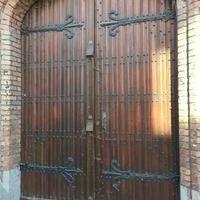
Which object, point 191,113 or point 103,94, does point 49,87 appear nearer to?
point 103,94

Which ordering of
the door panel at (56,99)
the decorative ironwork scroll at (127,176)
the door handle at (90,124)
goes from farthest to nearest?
the door panel at (56,99) → the door handle at (90,124) → the decorative ironwork scroll at (127,176)

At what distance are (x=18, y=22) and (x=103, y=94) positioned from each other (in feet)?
6.12

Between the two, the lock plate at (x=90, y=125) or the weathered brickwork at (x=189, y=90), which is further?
the lock plate at (x=90, y=125)

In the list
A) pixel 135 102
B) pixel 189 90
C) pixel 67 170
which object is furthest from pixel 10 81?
pixel 189 90

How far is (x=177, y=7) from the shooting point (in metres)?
4.66

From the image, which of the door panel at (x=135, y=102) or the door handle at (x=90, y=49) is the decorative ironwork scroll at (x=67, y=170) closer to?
the door panel at (x=135, y=102)

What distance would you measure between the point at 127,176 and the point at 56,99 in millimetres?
1616

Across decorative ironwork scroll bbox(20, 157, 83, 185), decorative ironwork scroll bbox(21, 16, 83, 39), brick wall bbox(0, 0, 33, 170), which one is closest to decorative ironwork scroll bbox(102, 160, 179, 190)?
decorative ironwork scroll bbox(20, 157, 83, 185)

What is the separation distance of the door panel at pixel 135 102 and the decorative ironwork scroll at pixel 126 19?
0.01 meters

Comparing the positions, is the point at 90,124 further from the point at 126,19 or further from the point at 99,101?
the point at 126,19

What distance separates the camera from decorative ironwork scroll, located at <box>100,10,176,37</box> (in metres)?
5.01

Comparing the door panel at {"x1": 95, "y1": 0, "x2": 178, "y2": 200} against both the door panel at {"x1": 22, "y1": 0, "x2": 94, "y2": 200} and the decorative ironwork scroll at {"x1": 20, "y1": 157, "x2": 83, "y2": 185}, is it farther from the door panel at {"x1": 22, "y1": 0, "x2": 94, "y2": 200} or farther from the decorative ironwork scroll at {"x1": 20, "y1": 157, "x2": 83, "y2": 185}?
the decorative ironwork scroll at {"x1": 20, "y1": 157, "x2": 83, "y2": 185}

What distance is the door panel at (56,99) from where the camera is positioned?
5.48m

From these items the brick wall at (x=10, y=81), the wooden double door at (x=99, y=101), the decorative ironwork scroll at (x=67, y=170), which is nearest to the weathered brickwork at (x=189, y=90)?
the wooden double door at (x=99, y=101)
